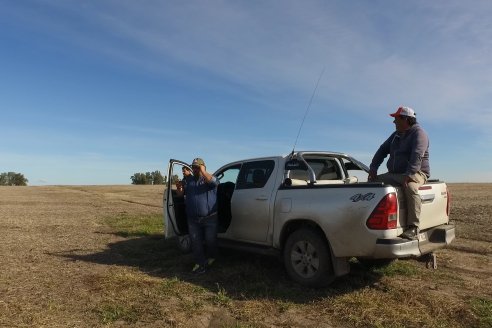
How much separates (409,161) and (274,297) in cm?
250

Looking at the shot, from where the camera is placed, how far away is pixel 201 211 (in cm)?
732

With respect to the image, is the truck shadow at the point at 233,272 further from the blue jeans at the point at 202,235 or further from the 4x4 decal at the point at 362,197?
the 4x4 decal at the point at 362,197

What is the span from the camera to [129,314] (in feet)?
17.2

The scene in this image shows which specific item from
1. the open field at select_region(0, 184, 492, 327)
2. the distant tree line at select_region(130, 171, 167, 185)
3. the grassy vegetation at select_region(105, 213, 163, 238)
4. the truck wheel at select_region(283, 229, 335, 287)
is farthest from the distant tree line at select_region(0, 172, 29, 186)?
the truck wheel at select_region(283, 229, 335, 287)

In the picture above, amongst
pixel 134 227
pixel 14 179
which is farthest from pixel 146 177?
pixel 134 227

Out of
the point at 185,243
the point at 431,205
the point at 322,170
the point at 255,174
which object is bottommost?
the point at 185,243

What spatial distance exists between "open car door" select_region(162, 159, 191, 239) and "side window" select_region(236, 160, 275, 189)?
37.4 inches

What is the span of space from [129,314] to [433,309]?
354cm

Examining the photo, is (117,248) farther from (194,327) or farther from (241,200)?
(194,327)

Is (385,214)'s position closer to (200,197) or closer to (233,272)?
(233,272)

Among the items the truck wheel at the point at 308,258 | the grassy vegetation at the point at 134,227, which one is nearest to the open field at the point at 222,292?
the truck wheel at the point at 308,258

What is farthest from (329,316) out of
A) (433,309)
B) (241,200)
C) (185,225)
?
(185,225)

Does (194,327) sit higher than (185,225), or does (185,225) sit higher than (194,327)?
(185,225)

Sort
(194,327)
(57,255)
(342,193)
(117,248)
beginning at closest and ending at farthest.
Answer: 1. (194,327)
2. (342,193)
3. (57,255)
4. (117,248)
